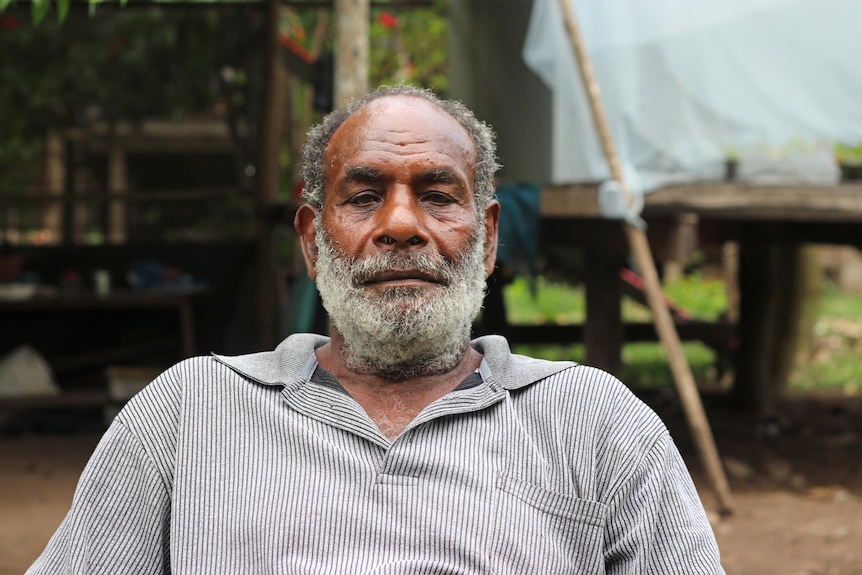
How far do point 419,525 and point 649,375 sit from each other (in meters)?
7.19

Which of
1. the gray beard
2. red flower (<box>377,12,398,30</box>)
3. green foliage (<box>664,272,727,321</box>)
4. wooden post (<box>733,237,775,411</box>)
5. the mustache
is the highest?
red flower (<box>377,12,398,30</box>)

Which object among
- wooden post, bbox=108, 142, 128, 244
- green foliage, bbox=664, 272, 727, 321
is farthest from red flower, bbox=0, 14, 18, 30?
green foliage, bbox=664, 272, 727, 321

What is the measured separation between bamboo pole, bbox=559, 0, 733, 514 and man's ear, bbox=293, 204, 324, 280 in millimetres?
2416

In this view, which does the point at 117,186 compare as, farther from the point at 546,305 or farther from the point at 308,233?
the point at 308,233

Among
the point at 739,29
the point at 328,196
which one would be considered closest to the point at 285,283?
the point at 739,29

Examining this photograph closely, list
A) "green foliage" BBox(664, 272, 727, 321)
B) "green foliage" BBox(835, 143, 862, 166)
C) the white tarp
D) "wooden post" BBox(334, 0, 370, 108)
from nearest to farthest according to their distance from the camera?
"wooden post" BBox(334, 0, 370, 108) → the white tarp → "green foliage" BBox(835, 143, 862, 166) → "green foliage" BBox(664, 272, 727, 321)

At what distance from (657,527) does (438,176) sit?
736 millimetres

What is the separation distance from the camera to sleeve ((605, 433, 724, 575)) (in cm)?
169

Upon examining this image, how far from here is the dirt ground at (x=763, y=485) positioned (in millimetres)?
4262

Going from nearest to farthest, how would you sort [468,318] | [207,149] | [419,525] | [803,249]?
[419,525]
[468,318]
[803,249]
[207,149]

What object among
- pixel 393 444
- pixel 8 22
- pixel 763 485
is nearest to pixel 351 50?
pixel 393 444

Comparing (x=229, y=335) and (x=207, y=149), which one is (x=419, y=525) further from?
(x=207, y=149)

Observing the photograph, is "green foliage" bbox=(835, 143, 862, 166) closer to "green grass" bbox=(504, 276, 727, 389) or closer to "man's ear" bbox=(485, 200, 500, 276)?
"man's ear" bbox=(485, 200, 500, 276)

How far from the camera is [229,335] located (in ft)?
23.0
